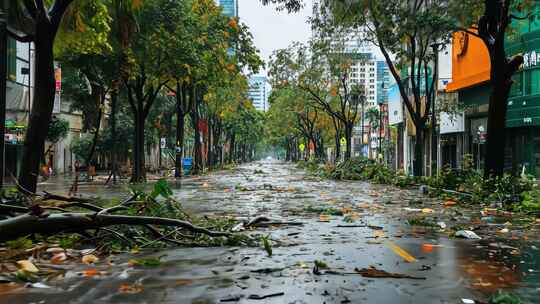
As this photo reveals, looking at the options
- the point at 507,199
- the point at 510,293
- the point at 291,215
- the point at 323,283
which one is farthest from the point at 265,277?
the point at 507,199

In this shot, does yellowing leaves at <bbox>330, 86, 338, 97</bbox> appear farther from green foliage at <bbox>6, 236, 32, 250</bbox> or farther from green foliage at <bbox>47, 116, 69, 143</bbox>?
green foliage at <bbox>6, 236, 32, 250</bbox>

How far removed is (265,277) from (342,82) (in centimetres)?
4703

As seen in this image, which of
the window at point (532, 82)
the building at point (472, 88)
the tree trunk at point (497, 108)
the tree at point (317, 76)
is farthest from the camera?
the tree at point (317, 76)

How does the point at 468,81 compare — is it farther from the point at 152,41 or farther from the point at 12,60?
the point at 12,60

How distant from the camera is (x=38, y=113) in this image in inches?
575

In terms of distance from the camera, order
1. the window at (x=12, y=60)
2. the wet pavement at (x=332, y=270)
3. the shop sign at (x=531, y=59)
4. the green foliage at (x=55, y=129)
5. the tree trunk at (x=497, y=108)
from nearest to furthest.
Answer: the wet pavement at (x=332, y=270), the tree trunk at (x=497, y=108), the shop sign at (x=531, y=59), the window at (x=12, y=60), the green foliage at (x=55, y=129)

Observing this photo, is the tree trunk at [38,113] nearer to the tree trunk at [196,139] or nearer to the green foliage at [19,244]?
the green foliage at [19,244]

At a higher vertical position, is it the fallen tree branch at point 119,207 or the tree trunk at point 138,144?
the tree trunk at point 138,144

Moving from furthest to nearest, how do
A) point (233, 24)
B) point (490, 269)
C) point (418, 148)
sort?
1. point (233, 24)
2. point (418, 148)
3. point (490, 269)

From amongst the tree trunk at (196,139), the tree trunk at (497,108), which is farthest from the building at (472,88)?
the tree trunk at (196,139)

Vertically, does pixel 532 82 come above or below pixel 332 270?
above

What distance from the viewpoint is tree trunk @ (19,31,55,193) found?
47.6 ft

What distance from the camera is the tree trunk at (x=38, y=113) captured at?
1450 cm

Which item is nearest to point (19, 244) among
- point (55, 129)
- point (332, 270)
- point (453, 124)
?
point (332, 270)
